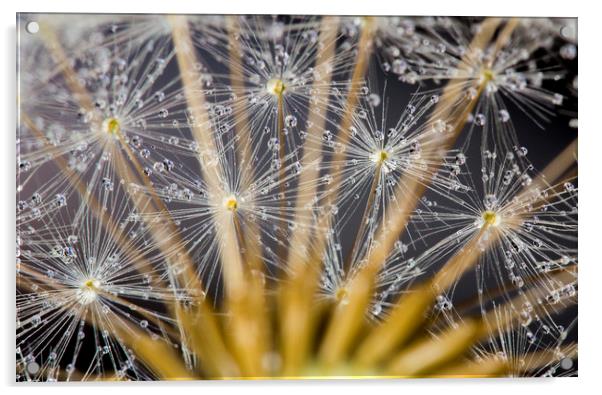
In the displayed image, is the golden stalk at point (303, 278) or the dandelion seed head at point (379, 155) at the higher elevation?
the dandelion seed head at point (379, 155)

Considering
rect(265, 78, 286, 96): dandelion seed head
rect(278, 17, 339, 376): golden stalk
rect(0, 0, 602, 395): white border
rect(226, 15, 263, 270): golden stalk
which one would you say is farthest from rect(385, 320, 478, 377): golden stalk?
rect(265, 78, 286, 96): dandelion seed head

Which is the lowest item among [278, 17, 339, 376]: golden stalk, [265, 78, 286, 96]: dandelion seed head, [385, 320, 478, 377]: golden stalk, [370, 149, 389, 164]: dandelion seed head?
[385, 320, 478, 377]: golden stalk

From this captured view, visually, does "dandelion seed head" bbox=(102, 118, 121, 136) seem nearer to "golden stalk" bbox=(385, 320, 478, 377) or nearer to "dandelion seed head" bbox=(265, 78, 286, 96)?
"dandelion seed head" bbox=(265, 78, 286, 96)

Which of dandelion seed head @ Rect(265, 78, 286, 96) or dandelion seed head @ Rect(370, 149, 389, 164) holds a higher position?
dandelion seed head @ Rect(265, 78, 286, 96)
